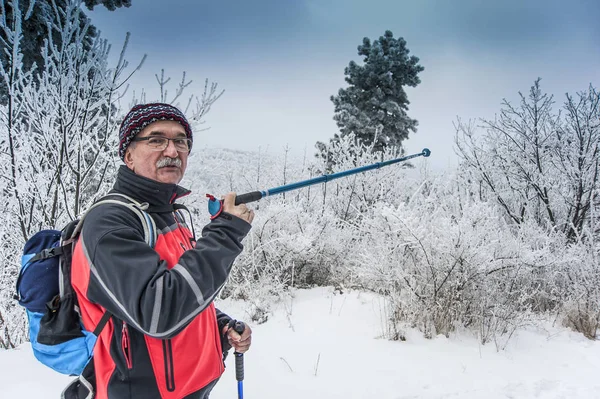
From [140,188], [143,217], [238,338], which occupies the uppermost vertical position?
[140,188]

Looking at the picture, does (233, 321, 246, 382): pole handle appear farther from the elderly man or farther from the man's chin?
the man's chin

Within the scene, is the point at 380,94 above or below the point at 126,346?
above

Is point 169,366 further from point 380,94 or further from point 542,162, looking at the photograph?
point 380,94

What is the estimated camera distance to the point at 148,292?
1.04 m

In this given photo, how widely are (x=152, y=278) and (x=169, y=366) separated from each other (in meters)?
0.41

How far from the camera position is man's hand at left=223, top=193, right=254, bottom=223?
4.22ft

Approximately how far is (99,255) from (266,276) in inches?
178

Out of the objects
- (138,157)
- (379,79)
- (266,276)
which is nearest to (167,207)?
(138,157)

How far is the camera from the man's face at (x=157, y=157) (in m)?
1.49

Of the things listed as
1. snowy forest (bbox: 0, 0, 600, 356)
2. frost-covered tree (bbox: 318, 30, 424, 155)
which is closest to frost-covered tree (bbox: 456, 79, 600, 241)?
snowy forest (bbox: 0, 0, 600, 356)

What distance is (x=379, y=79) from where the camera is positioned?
56.2ft

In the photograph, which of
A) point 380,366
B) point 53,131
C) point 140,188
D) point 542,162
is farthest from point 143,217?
point 542,162

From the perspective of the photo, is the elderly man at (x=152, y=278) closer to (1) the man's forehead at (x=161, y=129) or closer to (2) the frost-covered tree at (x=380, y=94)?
(1) the man's forehead at (x=161, y=129)

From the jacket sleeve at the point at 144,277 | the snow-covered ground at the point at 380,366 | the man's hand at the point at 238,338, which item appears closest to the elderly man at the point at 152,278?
the jacket sleeve at the point at 144,277
